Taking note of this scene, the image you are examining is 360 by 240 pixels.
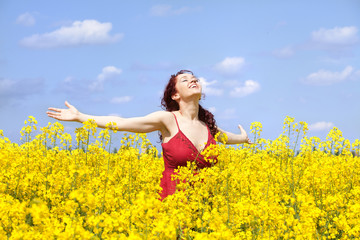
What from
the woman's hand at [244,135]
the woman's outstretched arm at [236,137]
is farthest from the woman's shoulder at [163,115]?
the woman's hand at [244,135]

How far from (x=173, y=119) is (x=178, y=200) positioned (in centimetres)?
131

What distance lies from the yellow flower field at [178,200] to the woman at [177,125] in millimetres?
117

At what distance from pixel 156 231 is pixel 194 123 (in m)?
2.41

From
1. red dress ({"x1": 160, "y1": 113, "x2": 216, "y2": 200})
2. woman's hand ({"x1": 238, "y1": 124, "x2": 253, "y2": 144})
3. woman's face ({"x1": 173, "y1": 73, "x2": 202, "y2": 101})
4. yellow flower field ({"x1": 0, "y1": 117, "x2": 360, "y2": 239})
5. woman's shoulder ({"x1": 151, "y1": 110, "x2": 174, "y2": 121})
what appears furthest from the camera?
woman's hand ({"x1": 238, "y1": 124, "x2": 253, "y2": 144})

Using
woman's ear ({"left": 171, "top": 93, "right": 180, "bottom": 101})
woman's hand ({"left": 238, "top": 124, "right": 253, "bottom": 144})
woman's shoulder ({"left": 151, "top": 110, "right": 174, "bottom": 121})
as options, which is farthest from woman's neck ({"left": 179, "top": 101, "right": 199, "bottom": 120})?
woman's hand ({"left": 238, "top": 124, "right": 253, "bottom": 144})

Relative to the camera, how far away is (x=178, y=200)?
3580 mm

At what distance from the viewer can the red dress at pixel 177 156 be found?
14.6ft

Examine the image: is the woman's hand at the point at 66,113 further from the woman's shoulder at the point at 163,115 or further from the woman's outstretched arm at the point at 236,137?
the woman's outstretched arm at the point at 236,137

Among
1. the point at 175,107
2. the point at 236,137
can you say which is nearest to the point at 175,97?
the point at 175,107

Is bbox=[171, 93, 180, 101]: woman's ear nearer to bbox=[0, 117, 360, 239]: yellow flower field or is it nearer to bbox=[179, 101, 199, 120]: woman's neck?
bbox=[179, 101, 199, 120]: woman's neck

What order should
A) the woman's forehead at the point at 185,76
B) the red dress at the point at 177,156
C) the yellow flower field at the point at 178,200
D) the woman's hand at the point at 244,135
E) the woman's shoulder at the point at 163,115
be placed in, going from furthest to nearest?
the woman's hand at the point at 244,135, the woman's forehead at the point at 185,76, the woman's shoulder at the point at 163,115, the red dress at the point at 177,156, the yellow flower field at the point at 178,200

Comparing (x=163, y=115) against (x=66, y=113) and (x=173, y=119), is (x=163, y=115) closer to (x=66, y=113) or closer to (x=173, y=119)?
(x=173, y=119)

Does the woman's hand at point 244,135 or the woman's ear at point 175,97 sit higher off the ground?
the woman's ear at point 175,97

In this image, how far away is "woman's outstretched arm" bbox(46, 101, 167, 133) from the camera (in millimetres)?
4473
